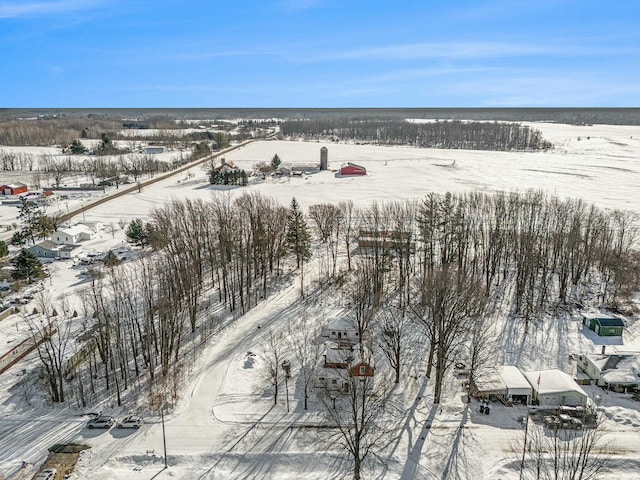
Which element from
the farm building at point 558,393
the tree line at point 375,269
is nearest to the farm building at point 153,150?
the tree line at point 375,269

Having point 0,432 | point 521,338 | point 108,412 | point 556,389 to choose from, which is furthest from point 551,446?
point 0,432

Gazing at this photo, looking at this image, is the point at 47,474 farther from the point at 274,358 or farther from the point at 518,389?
the point at 518,389

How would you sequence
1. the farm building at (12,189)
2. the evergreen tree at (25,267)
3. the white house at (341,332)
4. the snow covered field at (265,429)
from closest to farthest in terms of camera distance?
1. the snow covered field at (265,429)
2. the white house at (341,332)
3. the evergreen tree at (25,267)
4. the farm building at (12,189)

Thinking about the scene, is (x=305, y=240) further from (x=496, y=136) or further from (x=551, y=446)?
(x=496, y=136)

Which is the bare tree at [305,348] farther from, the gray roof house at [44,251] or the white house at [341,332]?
the gray roof house at [44,251]

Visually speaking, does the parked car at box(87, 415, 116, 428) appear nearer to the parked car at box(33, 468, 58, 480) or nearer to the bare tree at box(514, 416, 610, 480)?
the parked car at box(33, 468, 58, 480)

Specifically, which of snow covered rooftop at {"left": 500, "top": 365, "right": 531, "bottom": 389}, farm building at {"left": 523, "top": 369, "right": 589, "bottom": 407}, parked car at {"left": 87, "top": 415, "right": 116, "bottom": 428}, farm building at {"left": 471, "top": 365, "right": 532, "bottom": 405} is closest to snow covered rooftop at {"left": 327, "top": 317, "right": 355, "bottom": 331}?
farm building at {"left": 471, "top": 365, "right": 532, "bottom": 405}

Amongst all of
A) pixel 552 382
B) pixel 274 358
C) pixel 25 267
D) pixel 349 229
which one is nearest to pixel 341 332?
pixel 274 358
